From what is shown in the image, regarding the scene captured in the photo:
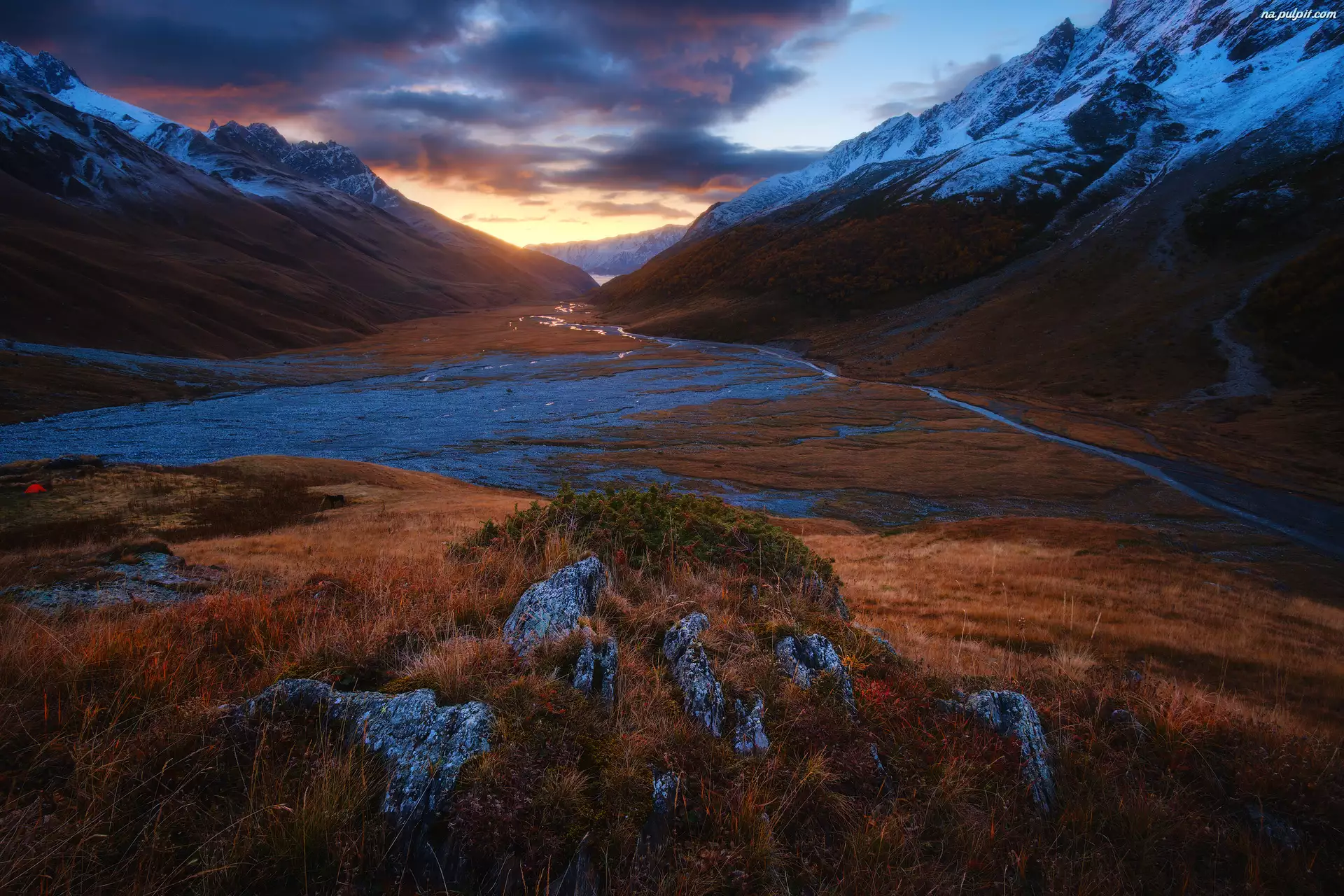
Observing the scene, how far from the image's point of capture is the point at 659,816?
3.69m

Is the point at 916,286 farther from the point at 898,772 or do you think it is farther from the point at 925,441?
the point at 898,772

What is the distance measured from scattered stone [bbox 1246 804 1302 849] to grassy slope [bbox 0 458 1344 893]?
7cm

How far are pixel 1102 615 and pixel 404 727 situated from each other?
60.2ft

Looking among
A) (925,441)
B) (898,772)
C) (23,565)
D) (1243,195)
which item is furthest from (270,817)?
(1243,195)

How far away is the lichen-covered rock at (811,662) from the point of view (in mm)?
5477

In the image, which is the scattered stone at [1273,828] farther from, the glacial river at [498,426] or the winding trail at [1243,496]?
the winding trail at [1243,496]

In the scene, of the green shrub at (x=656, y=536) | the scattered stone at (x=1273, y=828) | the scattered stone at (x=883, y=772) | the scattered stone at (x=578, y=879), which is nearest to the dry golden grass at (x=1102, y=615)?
the scattered stone at (x=1273, y=828)

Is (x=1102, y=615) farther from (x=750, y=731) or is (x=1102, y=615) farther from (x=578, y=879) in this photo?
(x=578, y=879)

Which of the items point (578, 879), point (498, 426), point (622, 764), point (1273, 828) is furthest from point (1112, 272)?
point (578, 879)

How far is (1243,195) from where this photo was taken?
4747 inches

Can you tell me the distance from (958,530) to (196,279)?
7056 inches

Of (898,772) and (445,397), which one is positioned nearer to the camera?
(898,772)

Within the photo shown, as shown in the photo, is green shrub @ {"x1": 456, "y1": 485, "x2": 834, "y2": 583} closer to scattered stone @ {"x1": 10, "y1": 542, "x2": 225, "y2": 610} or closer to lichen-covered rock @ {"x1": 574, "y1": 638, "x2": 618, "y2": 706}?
lichen-covered rock @ {"x1": 574, "y1": 638, "x2": 618, "y2": 706}

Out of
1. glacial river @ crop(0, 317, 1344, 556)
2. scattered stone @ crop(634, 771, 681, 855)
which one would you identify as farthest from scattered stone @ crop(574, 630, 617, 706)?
glacial river @ crop(0, 317, 1344, 556)
